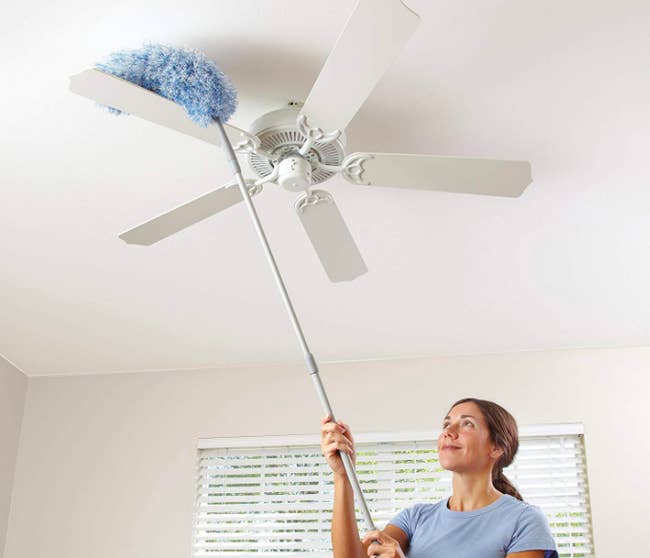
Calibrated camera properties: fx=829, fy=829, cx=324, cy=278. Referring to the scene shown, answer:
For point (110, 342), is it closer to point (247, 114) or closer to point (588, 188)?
point (247, 114)

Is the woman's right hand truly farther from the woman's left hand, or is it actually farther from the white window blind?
the white window blind

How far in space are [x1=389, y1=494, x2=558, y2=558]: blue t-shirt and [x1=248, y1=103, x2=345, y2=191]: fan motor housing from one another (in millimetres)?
929

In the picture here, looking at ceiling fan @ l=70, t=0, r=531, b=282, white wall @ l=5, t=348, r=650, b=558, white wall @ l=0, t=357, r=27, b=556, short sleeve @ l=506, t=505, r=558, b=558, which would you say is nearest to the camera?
short sleeve @ l=506, t=505, r=558, b=558

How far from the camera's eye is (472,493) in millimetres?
1844

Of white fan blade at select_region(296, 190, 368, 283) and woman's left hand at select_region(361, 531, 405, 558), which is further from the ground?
white fan blade at select_region(296, 190, 368, 283)

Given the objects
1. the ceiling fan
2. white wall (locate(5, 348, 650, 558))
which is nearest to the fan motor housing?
the ceiling fan

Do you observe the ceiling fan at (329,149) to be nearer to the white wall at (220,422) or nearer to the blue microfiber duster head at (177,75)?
the blue microfiber duster head at (177,75)

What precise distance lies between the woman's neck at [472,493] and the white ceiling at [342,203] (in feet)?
3.57

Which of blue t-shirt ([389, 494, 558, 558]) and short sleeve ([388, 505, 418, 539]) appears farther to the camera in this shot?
short sleeve ([388, 505, 418, 539])

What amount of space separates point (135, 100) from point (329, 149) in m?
0.53

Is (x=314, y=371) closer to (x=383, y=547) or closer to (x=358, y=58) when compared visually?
(x=383, y=547)

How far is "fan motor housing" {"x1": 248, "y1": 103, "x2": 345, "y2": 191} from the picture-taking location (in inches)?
86.9

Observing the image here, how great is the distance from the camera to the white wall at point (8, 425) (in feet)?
13.6

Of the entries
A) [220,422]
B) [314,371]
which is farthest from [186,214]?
[220,422]
